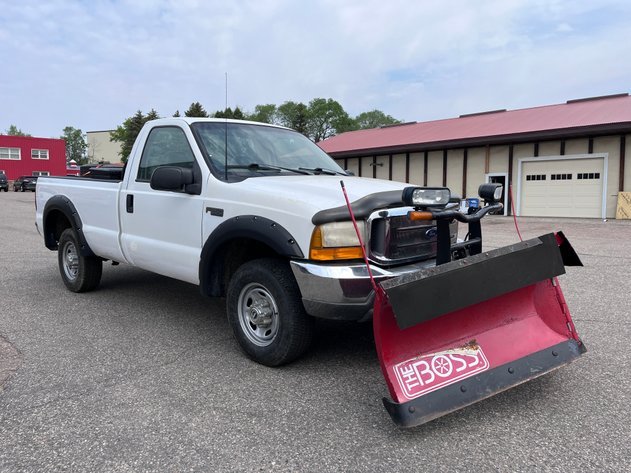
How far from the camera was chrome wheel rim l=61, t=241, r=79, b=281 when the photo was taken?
618 centimetres

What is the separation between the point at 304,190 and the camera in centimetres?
358

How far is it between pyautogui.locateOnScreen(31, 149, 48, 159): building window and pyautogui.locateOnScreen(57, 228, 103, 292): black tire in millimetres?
58802

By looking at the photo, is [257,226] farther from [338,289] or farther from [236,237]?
[338,289]

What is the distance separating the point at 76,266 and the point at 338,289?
4360 mm

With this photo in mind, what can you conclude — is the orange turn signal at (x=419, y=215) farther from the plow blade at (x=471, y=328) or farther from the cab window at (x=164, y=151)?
the cab window at (x=164, y=151)

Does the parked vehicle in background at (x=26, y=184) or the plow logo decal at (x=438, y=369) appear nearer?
the plow logo decal at (x=438, y=369)

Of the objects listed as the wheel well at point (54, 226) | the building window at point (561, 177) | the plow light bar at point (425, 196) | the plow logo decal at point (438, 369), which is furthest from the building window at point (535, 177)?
the plow logo decal at point (438, 369)

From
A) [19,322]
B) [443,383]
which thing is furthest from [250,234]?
[19,322]

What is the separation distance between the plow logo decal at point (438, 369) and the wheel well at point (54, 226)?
17.4 ft

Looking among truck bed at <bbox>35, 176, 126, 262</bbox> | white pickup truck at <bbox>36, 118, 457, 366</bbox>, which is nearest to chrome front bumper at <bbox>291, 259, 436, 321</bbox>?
white pickup truck at <bbox>36, 118, 457, 366</bbox>

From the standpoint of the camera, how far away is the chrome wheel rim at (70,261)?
6176 millimetres

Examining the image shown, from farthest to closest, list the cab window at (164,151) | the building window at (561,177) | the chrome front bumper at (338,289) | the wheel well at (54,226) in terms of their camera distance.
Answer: the building window at (561,177) → the wheel well at (54,226) → the cab window at (164,151) → the chrome front bumper at (338,289)

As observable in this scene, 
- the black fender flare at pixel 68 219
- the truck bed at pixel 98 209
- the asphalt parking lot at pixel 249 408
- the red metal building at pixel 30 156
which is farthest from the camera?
the red metal building at pixel 30 156

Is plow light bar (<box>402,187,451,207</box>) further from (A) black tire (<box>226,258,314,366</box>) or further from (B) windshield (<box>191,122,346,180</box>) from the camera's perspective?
(B) windshield (<box>191,122,346,180</box>)
